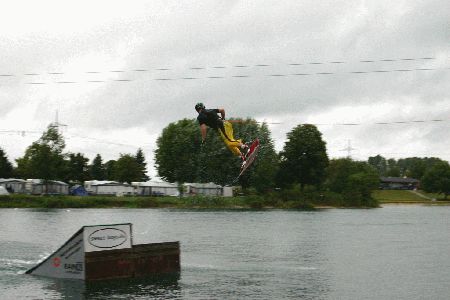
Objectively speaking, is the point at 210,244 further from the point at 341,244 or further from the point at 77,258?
the point at 77,258

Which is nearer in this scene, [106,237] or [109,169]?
[106,237]

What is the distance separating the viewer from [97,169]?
618 feet

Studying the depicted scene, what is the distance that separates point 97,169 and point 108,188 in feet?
177

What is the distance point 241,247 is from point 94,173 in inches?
5772

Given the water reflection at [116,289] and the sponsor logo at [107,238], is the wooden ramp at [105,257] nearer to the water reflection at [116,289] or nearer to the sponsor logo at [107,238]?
the sponsor logo at [107,238]

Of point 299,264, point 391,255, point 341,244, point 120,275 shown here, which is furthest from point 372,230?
point 120,275

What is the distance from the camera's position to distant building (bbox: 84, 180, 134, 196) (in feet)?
445

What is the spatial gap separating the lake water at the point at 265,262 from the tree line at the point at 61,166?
40656 mm

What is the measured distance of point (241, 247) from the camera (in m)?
47.7

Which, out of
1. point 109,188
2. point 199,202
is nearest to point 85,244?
point 199,202

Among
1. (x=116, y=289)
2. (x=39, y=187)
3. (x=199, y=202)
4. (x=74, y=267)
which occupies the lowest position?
(x=116, y=289)

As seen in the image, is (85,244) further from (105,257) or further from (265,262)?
(265,262)

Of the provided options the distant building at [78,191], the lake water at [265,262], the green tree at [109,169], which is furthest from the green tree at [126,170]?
the lake water at [265,262]

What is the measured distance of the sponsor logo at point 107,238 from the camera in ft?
89.7
